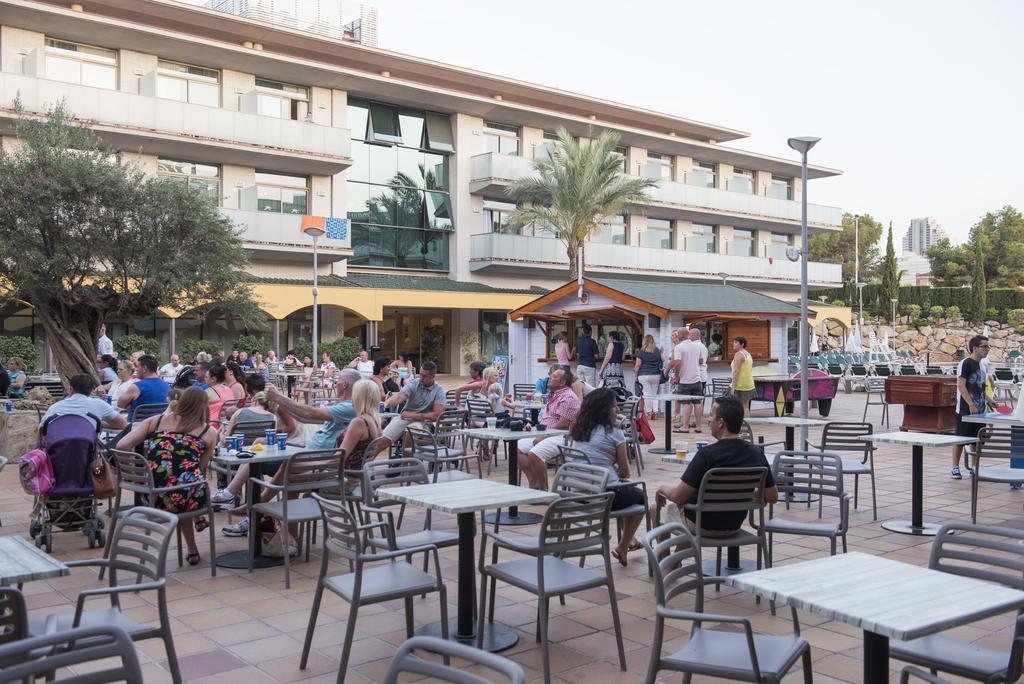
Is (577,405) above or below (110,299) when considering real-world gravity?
below

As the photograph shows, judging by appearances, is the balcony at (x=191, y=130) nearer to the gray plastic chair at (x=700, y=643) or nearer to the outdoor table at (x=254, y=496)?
the outdoor table at (x=254, y=496)

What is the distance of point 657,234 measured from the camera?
38.3 meters

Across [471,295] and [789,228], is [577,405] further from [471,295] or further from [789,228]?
[789,228]

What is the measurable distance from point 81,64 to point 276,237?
24.1ft

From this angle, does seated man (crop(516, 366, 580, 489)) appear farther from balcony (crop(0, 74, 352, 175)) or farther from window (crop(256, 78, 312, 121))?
window (crop(256, 78, 312, 121))

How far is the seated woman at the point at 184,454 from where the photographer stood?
Answer: 634 centimetres

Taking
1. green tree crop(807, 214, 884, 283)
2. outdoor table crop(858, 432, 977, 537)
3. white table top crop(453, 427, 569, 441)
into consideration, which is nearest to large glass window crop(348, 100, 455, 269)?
white table top crop(453, 427, 569, 441)

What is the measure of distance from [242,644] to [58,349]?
14255 mm

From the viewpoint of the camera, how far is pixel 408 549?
15.0 feet

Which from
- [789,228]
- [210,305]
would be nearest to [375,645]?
[210,305]

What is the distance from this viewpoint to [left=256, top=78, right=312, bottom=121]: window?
28250 millimetres

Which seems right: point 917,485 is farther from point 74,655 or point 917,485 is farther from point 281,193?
point 281,193

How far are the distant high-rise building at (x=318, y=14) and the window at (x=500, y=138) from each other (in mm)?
5628

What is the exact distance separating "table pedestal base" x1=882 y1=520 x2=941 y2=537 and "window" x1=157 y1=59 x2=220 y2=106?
24476 mm
